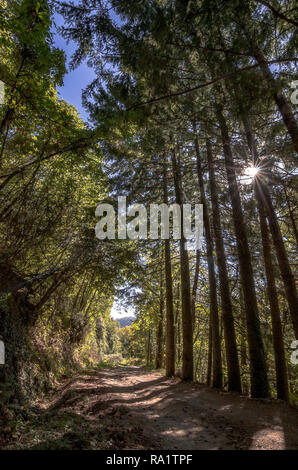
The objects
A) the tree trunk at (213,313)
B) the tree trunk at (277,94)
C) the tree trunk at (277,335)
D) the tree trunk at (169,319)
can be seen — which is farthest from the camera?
the tree trunk at (169,319)

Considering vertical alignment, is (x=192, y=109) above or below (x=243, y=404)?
above

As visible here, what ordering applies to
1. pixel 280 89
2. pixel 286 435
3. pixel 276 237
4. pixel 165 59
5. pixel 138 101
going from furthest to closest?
pixel 276 237 < pixel 138 101 < pixel 165 59 < pixel 280 89 < pixel 286 435

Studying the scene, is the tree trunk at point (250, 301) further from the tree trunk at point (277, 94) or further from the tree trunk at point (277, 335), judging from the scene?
the tree trunk at point (277, 94)

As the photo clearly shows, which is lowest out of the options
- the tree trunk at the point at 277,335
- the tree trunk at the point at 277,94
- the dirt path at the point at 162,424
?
the dirt path at the point at 162,424

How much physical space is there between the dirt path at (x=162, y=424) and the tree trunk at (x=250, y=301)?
683mm

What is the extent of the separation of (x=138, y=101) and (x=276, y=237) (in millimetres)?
5729

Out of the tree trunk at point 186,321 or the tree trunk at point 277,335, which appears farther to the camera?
the tree trunk at point 186,321

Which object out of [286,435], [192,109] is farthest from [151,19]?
[286,435]

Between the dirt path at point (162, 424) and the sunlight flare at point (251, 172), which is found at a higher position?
the sunlight flare at point (251, 172)

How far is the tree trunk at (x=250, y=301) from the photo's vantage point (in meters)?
6.62

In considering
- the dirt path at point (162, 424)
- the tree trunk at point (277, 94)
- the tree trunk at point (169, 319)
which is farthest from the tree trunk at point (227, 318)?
the tree trunk at point (277, 94)

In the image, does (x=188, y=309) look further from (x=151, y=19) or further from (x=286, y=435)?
(x=151, y=19)

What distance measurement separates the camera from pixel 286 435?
13.0 feet

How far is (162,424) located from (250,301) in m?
4.27
